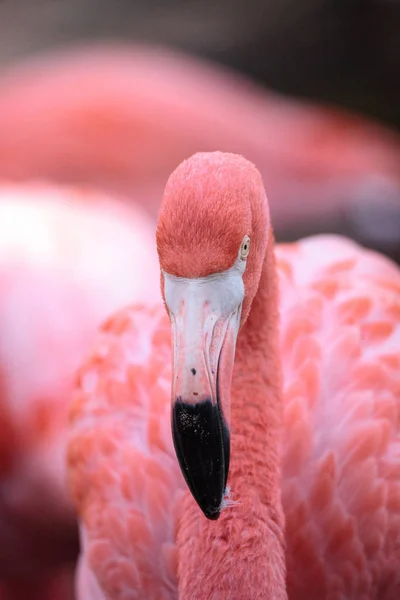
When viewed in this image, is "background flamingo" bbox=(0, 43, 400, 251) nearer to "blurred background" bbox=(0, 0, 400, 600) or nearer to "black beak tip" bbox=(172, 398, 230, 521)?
"blurred background" bbox=(0, 0, 400, 600)

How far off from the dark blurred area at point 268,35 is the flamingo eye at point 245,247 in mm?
3086

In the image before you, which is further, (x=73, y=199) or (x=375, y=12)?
(x=375, y=12)

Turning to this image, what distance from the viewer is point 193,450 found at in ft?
4.17

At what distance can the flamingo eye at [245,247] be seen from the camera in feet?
4.36

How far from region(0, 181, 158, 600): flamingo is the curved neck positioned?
3.89ft

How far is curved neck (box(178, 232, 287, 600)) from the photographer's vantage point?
5.02 feet

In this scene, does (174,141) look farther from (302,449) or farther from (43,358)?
(302,449)

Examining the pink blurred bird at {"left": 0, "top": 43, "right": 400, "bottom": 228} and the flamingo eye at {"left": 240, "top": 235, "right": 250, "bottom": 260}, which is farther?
the pink blurred bird at {"left": 0, "top": 43, "right": 400, "bottom": 228}

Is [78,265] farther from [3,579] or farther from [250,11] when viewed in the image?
[250,11]

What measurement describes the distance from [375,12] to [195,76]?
1.08 m

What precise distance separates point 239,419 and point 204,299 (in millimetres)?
402

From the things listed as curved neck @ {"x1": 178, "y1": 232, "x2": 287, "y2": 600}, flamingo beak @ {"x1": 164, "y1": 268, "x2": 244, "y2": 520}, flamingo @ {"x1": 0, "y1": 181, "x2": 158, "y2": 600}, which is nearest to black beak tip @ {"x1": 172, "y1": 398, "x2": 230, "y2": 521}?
flamingo beak @ {"x1": 164, "y1": 268, "x2": 244, "y2": 520}

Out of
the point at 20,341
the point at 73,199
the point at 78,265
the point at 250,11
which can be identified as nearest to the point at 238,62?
the point at 250,11

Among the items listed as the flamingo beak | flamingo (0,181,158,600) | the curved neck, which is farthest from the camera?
flamingo (0,181,158,600)
